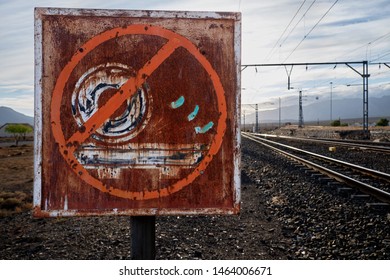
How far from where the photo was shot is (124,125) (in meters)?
1.60

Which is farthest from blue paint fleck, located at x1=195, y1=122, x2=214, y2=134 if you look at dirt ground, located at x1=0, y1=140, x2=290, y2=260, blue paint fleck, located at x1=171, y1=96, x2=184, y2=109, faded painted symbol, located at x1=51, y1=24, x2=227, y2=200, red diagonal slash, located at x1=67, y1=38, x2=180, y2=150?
dirt ground, located at x1=0, y1=140, x2=290, y2=260

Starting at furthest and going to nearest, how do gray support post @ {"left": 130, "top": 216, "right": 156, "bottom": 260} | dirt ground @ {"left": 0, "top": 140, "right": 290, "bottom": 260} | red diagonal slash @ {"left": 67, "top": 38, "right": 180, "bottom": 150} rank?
1. dirt ground @ {"left": 0, "top": 140, "right": 290, "bottom": 260}
2. gray support post @ {"left": 130, "top": 216, "right": 156, "bottom": 260}
3. red diagonal slash @ {"left": 67, "top": 38, "right": 180, "bottom": 150}

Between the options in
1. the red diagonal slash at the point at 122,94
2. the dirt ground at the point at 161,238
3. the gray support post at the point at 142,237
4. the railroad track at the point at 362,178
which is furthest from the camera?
the railroad track at the point at 362,178

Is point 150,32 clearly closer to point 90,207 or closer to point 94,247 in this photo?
point 90,207

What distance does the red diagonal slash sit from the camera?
61.6 inches

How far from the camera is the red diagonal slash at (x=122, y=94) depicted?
5.13 feet

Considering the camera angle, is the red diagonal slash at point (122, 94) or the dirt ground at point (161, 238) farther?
the dirt ground at point (161, 238)

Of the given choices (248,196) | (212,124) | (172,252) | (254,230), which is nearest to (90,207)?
(212,124)

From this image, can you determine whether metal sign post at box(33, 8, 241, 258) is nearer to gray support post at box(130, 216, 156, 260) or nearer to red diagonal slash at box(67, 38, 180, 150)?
red diagonal slash at box(67, 38, 180, 150)

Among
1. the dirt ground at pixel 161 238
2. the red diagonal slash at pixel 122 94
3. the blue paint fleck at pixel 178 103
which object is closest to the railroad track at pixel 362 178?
the dirt ground at pixel 161 238

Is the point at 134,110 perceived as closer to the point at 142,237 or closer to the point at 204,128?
the point at 204,128

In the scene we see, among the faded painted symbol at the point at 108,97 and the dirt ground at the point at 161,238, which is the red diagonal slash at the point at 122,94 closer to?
the faded painted symbol at the point at 108,97

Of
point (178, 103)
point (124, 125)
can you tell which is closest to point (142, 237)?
point (124, 125)

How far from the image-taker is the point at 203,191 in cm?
164
